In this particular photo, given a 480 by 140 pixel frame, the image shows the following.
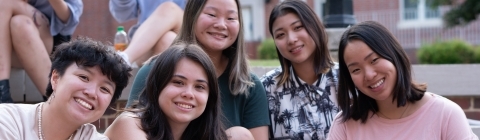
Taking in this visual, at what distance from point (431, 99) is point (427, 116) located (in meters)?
0.09

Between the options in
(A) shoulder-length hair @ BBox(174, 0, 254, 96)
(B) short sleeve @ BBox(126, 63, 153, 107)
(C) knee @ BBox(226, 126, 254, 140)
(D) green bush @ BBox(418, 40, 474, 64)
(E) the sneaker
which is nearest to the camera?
(C) knee @ BBox(226, 126, 254, 140)

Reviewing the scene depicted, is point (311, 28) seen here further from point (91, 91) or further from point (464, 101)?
point (464, 101)

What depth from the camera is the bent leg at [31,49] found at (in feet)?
13.0

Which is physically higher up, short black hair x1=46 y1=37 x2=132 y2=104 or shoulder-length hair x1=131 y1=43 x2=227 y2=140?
short black hair x1=46 y1=37 x2=132 y2=104

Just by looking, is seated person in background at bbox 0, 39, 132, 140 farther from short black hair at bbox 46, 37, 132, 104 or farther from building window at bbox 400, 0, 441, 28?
building window at bbox 400, 0, 441, 28

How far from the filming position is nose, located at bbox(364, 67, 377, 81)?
2.88 meters

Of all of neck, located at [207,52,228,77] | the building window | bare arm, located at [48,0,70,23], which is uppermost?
bare arm, located at [48,0,70,23]

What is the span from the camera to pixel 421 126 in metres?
2.93

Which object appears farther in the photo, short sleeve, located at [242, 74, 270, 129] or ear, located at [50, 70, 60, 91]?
short sleeve, located at [242, 74, 270, 129]

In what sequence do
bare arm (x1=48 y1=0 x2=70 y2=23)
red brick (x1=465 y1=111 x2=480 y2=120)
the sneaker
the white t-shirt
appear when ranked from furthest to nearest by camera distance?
red brick (x1=465 y1=111 x2=480 y2=120)
bare arm (x1=48 y1=0 x2=70 y2=23)
the sneaker
the white t-shirt

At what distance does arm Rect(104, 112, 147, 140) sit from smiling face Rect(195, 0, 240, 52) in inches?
26.1

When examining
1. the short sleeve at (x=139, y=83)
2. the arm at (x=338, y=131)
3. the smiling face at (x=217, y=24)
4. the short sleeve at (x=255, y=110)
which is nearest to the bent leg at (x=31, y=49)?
the short sleeve at (x=139, y=83)

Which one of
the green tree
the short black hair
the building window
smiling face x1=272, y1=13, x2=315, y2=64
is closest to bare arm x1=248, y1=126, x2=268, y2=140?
smiling face x1=272, y1=13, x2=315, y2=64

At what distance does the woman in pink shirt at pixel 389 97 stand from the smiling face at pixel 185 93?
0.66m
